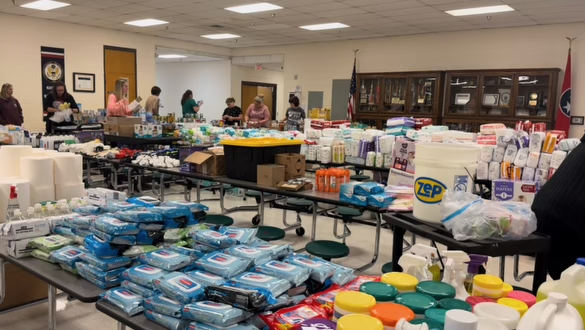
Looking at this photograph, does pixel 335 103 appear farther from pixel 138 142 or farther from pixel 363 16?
pixel 138 142

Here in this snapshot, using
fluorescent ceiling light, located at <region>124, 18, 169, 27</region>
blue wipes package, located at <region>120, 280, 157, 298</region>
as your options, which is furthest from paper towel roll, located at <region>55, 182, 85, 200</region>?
fluorescent ceiling light, located at <region>124, 18, 169, 27</region>

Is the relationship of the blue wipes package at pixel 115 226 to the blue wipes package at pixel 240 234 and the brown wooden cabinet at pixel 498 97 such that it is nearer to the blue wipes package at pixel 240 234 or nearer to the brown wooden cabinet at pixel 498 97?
the blue wipes package at pixel 240 234

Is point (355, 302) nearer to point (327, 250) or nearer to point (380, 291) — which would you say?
point (380, 291)

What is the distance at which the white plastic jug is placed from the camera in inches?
34.1

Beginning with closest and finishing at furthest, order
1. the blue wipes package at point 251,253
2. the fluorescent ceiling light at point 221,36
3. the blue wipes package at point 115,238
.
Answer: the blue wipes package at point 251,253, the blue wipes package at point 115,238, the fluorescent ceiling light at point 221,36

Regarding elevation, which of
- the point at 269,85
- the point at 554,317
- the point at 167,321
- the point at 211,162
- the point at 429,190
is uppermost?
the point at 269,85

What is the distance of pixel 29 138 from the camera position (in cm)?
672

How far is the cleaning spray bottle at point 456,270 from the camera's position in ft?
4.40

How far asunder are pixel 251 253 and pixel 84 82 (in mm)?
10195

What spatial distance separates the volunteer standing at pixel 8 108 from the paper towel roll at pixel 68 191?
5880 millimetres

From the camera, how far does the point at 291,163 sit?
4.08m

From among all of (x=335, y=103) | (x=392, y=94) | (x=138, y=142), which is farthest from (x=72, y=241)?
(x=335, y=103)

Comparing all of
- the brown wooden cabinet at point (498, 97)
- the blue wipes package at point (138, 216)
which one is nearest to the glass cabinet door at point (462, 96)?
the brown wooden cabinet at point (498, 97)

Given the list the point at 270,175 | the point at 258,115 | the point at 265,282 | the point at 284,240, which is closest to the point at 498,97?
the point at 258,115
